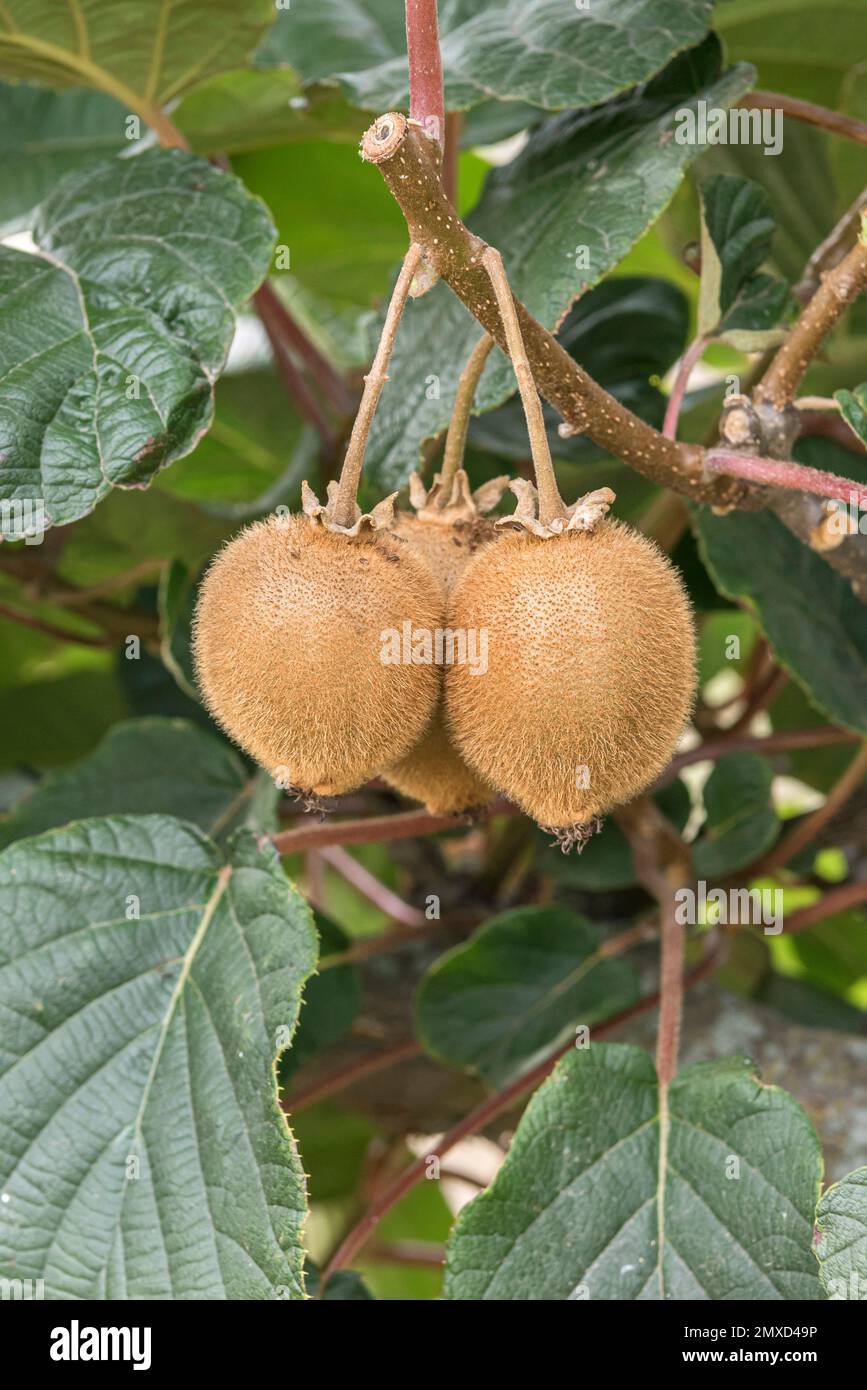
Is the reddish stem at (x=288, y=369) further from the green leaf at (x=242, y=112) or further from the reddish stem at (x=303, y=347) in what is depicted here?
the green leaf at (x=242, y=112)

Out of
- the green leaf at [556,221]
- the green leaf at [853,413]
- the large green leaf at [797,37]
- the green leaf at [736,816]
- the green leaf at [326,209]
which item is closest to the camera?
the green leaf at [853,413]

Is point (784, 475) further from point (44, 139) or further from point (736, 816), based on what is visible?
point (44, 139)

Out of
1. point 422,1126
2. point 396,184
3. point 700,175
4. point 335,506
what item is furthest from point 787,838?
point 396,184

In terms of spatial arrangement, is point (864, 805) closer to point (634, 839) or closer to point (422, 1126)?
point (634, 839)

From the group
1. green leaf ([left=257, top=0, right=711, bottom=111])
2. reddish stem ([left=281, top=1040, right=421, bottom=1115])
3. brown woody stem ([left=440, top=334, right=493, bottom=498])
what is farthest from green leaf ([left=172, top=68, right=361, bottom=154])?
reddish stem ([left=281, top=1040, right=421, bottom=1115])

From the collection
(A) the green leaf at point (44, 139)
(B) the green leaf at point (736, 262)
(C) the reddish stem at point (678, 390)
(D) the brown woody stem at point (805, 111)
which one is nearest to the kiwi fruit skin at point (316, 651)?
(C) the reddish stem at point (678, 390)

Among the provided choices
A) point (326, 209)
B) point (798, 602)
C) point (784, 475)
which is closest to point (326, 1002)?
point (798, 602)

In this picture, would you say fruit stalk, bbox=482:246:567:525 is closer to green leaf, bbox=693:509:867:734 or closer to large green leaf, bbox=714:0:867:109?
green leaf, bbox=693:509:867:734
